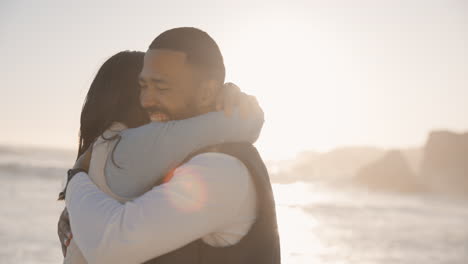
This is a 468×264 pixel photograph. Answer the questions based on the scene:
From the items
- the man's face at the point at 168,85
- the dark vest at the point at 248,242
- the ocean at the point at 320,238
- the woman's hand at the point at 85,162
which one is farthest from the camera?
the ocean at the point at 320,238

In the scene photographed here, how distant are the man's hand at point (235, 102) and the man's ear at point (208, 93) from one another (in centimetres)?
2

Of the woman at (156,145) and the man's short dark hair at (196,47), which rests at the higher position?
the man's short dark hair at (196,47)

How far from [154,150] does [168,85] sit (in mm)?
233

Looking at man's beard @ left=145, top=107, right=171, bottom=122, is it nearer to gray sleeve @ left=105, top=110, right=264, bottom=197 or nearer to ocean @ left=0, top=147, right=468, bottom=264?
gray sleeve @ left=105, top=110, right=264, bottom=197

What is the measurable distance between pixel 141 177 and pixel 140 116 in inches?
29.6

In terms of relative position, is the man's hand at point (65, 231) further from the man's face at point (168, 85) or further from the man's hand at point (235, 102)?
the man's hand at point (235, 102)

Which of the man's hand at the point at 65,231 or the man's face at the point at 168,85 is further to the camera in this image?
the man's hand at the point at 65,231

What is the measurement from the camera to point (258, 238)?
1692mm

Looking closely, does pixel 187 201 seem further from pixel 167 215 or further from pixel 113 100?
pixel 113 100

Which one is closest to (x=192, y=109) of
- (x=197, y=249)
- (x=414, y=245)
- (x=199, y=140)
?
(x=199, y=140)

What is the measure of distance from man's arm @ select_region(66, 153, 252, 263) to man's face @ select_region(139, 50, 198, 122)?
283mm

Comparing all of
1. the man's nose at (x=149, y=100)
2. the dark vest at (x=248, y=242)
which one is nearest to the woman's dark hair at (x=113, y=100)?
the man's nose at (x=149, y=100)

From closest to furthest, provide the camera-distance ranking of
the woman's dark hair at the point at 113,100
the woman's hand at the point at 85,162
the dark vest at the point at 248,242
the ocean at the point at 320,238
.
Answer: the dark vest at the point at 248,242, the woman's hand at the point at 85,162, the woman's dark hair at the point at 113,100, the ocean at the point at 320,238

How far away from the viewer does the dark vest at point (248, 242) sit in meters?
1.64
